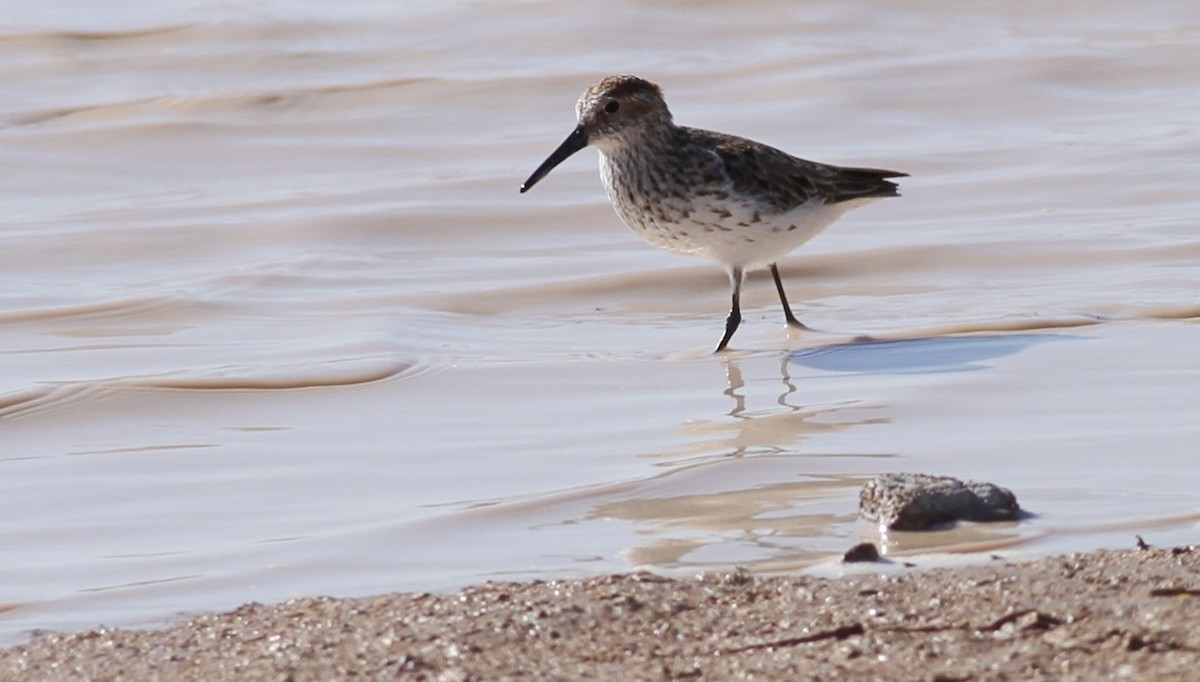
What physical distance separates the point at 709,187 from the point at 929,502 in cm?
333

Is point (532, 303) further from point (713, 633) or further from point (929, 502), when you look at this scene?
point (713, 633)

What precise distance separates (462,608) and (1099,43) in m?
10.4

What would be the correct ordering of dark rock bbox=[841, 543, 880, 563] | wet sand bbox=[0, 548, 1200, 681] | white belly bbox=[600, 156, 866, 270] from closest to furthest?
1. wet sand bbox=[0, 548, 1200, 681]
2. dark rock bbox=[841, 543, 880, 563]
3. white belly bbox=[600, 156, 866, 270]

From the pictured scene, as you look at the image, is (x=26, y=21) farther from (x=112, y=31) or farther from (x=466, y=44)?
(x=466, y=44)

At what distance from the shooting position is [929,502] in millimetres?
4285

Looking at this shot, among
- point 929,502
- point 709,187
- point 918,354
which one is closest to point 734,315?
point 709,187

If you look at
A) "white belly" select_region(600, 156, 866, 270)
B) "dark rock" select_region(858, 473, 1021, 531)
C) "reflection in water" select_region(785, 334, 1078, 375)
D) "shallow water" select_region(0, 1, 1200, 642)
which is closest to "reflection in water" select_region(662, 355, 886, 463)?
"shallow water" select_region(0, 1, 1200, 642)

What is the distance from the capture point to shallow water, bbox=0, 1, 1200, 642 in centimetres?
463

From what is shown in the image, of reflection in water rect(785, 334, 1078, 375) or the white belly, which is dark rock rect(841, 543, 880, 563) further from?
the white belly

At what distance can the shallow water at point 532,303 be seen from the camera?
15.2 ft

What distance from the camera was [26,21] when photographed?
13.9 meters

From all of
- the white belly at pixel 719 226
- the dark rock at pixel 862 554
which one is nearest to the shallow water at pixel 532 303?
the dark rock at pixel 862 554

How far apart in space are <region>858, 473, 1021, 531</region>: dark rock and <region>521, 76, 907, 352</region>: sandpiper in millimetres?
2804

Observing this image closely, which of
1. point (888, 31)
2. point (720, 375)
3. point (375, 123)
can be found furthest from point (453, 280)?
point (888, 31)
